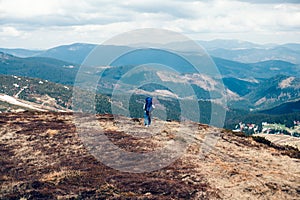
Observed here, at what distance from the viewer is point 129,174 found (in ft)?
99.7

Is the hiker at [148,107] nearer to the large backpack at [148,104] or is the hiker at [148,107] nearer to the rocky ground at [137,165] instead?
the large backpack at [148,104]

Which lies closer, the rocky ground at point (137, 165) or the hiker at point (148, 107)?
the rocky ground at point (137, 165)

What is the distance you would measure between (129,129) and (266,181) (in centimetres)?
2044

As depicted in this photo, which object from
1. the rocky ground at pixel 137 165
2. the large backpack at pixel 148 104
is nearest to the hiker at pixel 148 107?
the large backpack at pixel 148 104

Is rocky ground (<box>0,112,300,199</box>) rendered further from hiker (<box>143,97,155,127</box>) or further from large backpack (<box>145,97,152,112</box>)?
large backpack (<box>145,97,152,112</box>)

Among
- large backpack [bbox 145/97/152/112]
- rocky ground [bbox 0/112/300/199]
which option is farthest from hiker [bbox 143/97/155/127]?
rocky ground [bbox 0/112/300/199]

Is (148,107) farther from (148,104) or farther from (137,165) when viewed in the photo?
(137,165)

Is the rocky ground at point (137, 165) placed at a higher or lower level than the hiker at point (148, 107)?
lower

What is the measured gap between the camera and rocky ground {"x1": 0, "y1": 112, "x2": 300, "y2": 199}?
27.0 m

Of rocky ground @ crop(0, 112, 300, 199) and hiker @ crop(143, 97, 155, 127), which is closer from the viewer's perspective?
rocky ground @ crop(0, 112, 300, 199)

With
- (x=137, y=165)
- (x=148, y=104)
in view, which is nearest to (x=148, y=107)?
(x=148, y=104)

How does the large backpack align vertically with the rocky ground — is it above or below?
above

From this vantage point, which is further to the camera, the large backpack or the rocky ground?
the large backpack

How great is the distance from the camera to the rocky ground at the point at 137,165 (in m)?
27.0
